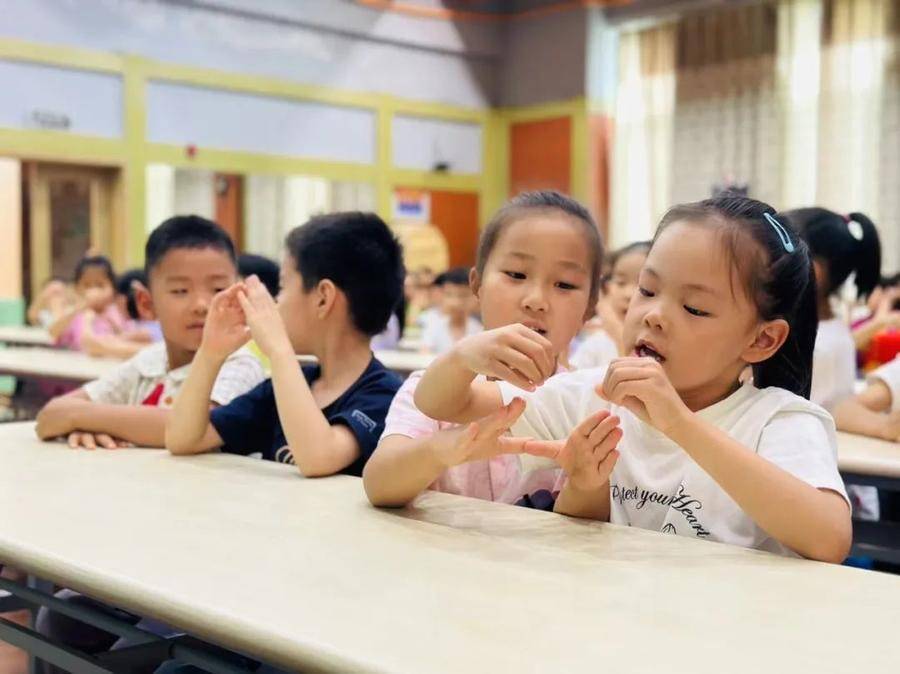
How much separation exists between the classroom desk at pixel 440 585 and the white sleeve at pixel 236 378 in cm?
51

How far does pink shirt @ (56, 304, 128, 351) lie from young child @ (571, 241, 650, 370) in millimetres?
2654

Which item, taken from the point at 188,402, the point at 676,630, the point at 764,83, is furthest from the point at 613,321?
the point at 764,83

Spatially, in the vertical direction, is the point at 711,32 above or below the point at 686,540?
above

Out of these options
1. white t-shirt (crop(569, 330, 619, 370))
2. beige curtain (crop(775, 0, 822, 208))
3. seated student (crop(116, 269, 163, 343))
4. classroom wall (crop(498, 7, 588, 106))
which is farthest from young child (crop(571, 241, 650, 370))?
classroom wall (crop(498, 7, 588, 106))

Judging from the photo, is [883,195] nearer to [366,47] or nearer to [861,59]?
[861,59]

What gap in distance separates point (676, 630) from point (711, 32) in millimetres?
8875

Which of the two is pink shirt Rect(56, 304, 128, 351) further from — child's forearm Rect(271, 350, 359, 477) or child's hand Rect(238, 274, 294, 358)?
child's forearm Rect(271, 350, 359, 477)

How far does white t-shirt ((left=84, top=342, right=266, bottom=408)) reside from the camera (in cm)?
201

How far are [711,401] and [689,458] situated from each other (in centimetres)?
9

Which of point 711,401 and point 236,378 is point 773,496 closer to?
point 711,401

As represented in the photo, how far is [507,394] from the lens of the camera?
1318mm

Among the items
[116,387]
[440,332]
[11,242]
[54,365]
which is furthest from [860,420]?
[11,242]

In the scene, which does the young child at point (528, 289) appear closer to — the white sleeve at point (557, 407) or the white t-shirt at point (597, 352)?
the white sleeve at point (557, 407)

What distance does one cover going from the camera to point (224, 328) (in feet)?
5.56
